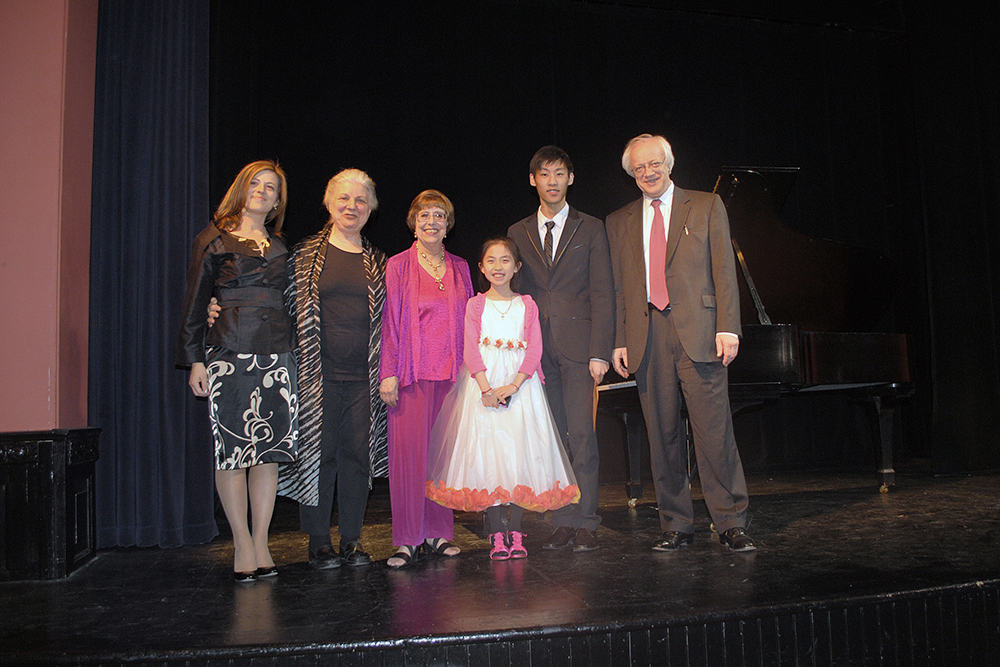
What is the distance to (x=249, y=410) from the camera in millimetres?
2518

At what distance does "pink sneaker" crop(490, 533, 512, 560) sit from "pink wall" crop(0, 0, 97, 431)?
1845 mm

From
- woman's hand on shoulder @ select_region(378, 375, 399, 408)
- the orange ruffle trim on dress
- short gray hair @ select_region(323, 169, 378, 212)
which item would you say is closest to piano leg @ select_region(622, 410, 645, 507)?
the orange ruffle trim on dress

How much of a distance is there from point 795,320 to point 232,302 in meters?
3.24

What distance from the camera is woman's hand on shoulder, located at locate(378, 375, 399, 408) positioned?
8.84 feet

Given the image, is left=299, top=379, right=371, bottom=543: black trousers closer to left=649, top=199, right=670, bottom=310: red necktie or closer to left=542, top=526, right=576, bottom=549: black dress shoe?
left=542, top=526, right=576, bottom=549: black dress shoe

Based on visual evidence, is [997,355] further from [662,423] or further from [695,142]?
[662,423]

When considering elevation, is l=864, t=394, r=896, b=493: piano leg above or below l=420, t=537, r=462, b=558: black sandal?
above

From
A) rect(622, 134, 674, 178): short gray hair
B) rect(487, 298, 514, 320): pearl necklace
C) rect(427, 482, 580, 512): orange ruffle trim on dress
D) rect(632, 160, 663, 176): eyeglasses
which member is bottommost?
rect(427, 482, 580, 512): orange ruffle trim on dress

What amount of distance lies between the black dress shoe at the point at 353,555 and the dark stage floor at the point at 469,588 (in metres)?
0.08

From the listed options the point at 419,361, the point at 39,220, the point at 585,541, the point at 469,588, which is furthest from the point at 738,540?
the point at 39,220

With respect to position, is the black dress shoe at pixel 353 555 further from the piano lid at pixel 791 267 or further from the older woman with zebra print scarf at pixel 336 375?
the piano lid at pixel 791 267

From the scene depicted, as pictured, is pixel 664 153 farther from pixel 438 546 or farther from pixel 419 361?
pixel 438 546

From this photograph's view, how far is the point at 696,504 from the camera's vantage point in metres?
3.99

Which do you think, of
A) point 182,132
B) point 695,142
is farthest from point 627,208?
point 695,142
